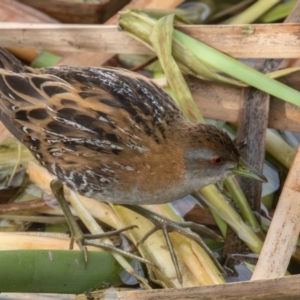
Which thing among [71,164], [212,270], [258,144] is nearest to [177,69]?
[258,144]

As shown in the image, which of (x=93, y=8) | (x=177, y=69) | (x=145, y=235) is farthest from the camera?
(x=93, y=8)

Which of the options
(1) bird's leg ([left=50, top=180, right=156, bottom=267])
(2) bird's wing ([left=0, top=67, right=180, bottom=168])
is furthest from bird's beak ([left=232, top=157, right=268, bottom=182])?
(1) bird's leg ([left=50, top=180, right=156, bottom=267])

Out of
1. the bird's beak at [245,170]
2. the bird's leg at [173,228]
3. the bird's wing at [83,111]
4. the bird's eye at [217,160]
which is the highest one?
the bird's wing at [83,111]

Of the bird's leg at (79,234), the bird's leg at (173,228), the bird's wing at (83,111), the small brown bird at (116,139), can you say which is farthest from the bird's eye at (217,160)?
the bird's leg at (79,234)

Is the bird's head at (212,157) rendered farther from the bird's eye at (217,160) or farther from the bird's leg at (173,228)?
the bird's leg at (173,228)

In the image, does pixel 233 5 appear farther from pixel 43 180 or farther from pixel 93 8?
pixel 43 180

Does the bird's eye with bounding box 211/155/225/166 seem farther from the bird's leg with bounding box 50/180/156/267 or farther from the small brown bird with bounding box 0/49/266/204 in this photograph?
the bird's leg with bounding box 50/180/156/267

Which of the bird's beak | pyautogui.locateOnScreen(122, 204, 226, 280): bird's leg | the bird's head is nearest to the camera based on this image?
the bird's head
